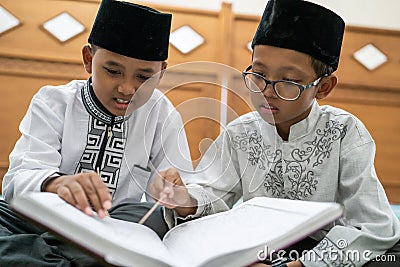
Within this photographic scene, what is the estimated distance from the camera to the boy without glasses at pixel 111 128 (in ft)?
3.31

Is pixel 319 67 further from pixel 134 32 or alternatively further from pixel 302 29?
pixel 134 32

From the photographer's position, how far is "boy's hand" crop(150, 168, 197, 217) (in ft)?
2.96

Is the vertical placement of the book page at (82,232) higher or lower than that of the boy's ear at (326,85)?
lower

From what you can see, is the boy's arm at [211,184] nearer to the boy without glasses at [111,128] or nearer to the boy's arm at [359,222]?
the boy without glasses at [111,128]

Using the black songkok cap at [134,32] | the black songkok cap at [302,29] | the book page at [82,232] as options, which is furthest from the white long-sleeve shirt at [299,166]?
the book page at [82,232]

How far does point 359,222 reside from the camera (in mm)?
942

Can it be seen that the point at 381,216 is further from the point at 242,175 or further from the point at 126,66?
the point at 126,66

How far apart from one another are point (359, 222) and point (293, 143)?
23 cm

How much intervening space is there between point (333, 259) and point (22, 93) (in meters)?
2.27

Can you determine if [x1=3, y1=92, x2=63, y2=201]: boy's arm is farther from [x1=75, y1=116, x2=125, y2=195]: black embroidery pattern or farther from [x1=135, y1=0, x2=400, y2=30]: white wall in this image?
[x1=135, y1=0, x2=400, y2=30]: white wall

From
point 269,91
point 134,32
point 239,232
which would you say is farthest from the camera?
point 134,32

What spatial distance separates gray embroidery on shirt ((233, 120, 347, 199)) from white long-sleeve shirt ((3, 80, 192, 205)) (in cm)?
14

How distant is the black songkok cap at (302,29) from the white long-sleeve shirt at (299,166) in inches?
5.4
